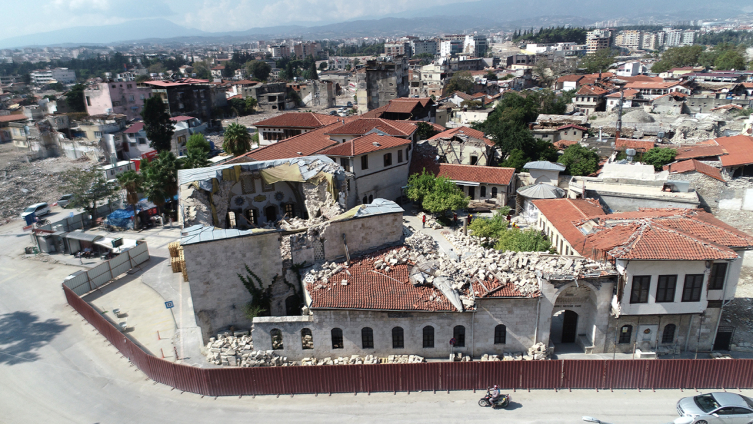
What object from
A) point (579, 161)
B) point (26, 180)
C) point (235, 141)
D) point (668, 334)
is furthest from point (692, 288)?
point (26, 180)

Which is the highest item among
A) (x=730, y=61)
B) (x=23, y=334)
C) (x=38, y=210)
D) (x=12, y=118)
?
(x=730, y=61)

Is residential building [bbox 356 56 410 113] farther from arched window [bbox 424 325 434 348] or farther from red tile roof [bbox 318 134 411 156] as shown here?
arched window [bbox 424 325 434 348]

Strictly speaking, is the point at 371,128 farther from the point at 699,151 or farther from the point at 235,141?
the point at 699,151

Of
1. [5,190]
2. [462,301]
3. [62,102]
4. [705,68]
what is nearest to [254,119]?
[62,102]


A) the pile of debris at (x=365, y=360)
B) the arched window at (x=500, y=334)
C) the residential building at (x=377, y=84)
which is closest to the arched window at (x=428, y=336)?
the pile of debris at (x=365, y=360)

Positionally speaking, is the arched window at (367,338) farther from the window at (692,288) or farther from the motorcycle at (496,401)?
the window at (692,288)

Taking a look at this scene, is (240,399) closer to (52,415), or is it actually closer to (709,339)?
(52,415)
